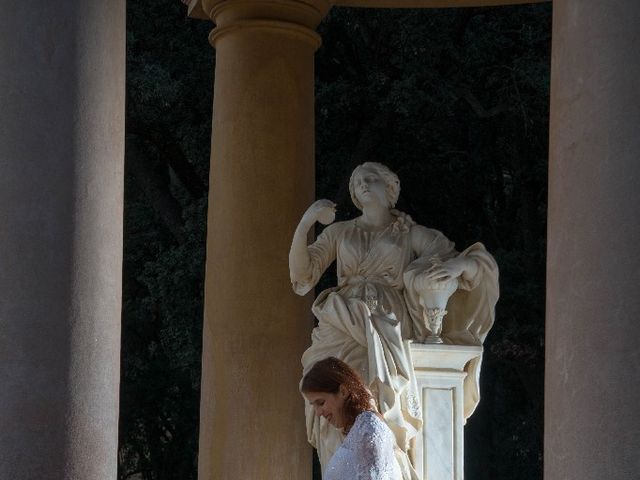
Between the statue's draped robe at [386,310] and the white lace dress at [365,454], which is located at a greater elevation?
the statue's draped robe at [386,310]

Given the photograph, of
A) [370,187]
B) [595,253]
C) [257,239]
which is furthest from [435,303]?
[595,253]

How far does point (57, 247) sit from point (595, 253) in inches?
282

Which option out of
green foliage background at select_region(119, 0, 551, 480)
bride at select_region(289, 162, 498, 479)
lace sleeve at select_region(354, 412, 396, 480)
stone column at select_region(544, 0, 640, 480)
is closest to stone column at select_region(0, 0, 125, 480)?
lace sleeve at select_region(354, 412, 396, 480)

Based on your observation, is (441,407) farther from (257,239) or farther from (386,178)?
(257,239)

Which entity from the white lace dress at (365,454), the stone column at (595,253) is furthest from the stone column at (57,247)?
the stone column at (595,253)

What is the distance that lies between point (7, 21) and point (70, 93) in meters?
1.31

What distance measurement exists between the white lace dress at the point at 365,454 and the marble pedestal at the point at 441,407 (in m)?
8.65

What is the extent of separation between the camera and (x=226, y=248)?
31453mm

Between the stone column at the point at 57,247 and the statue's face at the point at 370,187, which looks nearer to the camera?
the stone column at the point at 57,247

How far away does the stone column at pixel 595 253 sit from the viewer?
17.8 m

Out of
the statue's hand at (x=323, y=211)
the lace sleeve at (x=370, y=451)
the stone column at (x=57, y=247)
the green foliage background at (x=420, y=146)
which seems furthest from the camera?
the green foliage background at (x=420, y=146)

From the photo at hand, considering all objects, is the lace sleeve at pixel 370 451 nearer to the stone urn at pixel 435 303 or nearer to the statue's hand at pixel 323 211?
the statue's hand at pixel 323 211

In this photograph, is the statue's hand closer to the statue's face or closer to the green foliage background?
the statue's face

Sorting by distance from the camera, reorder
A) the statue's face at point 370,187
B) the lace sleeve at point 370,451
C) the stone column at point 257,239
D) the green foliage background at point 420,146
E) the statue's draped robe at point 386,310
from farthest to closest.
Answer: the green foliage background at point 420,146
the stone column at point 257,239
the statue's face at point 370,187
the statue's draped robe at point 386,310
the lace sleeve at point 370,451
